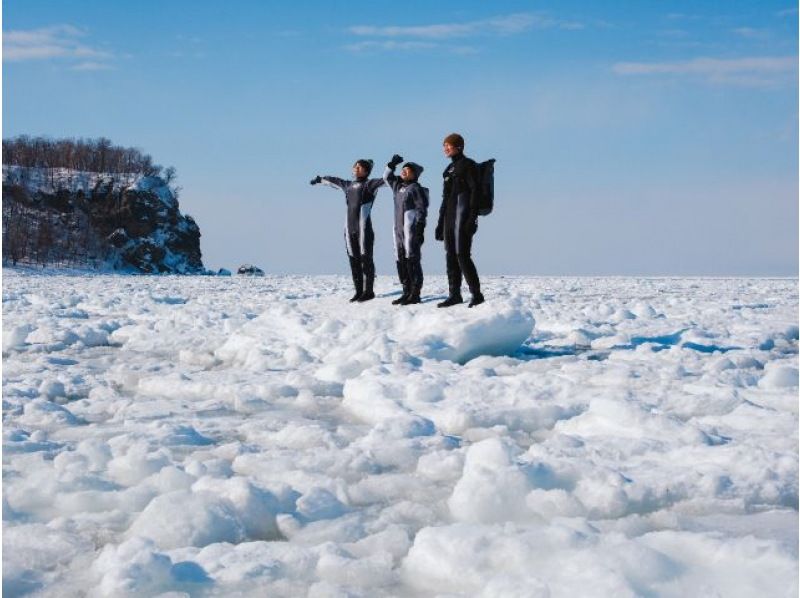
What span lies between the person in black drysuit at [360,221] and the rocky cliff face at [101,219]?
51.5 m

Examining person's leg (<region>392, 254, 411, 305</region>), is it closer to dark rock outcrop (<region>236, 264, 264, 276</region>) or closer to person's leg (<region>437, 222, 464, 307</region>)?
person's leg (<region>437, 222, 464, 307</region>)

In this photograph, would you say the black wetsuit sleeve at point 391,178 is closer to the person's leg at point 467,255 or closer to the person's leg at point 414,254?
the person's leg at point 414,254

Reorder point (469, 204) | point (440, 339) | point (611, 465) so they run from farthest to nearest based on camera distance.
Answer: point (469, 204) → point (440, 339) → point (611, 465)

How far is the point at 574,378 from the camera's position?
5648 millimetres

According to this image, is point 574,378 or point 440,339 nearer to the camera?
point 574,378

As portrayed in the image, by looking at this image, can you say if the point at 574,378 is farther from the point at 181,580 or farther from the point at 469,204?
the point at 181,580

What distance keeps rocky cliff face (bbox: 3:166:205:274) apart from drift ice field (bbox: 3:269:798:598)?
5579 centimetres

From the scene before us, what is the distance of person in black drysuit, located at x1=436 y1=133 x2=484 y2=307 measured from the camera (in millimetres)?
7922

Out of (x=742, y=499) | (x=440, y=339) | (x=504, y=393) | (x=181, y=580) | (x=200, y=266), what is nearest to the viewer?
(x=181, y=580)

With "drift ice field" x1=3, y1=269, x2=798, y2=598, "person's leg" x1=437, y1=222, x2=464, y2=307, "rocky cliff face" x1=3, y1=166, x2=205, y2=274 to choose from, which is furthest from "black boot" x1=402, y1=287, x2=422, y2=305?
"rocky cliff face" x1=3, y1=166, x2=205, y2=274

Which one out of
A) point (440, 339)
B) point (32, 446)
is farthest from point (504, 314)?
point (32, 446)

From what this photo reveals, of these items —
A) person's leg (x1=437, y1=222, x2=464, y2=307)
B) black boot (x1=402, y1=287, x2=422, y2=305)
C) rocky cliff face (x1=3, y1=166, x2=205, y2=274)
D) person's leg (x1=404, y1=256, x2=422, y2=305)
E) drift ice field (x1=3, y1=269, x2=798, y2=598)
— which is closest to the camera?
drift ice field (x1=3, y1=269, x2=798, y2=598)

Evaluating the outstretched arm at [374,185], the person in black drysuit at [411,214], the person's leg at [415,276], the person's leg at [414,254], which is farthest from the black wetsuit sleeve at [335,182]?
the person's leg at [415,276]

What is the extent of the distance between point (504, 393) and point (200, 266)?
61.5m
